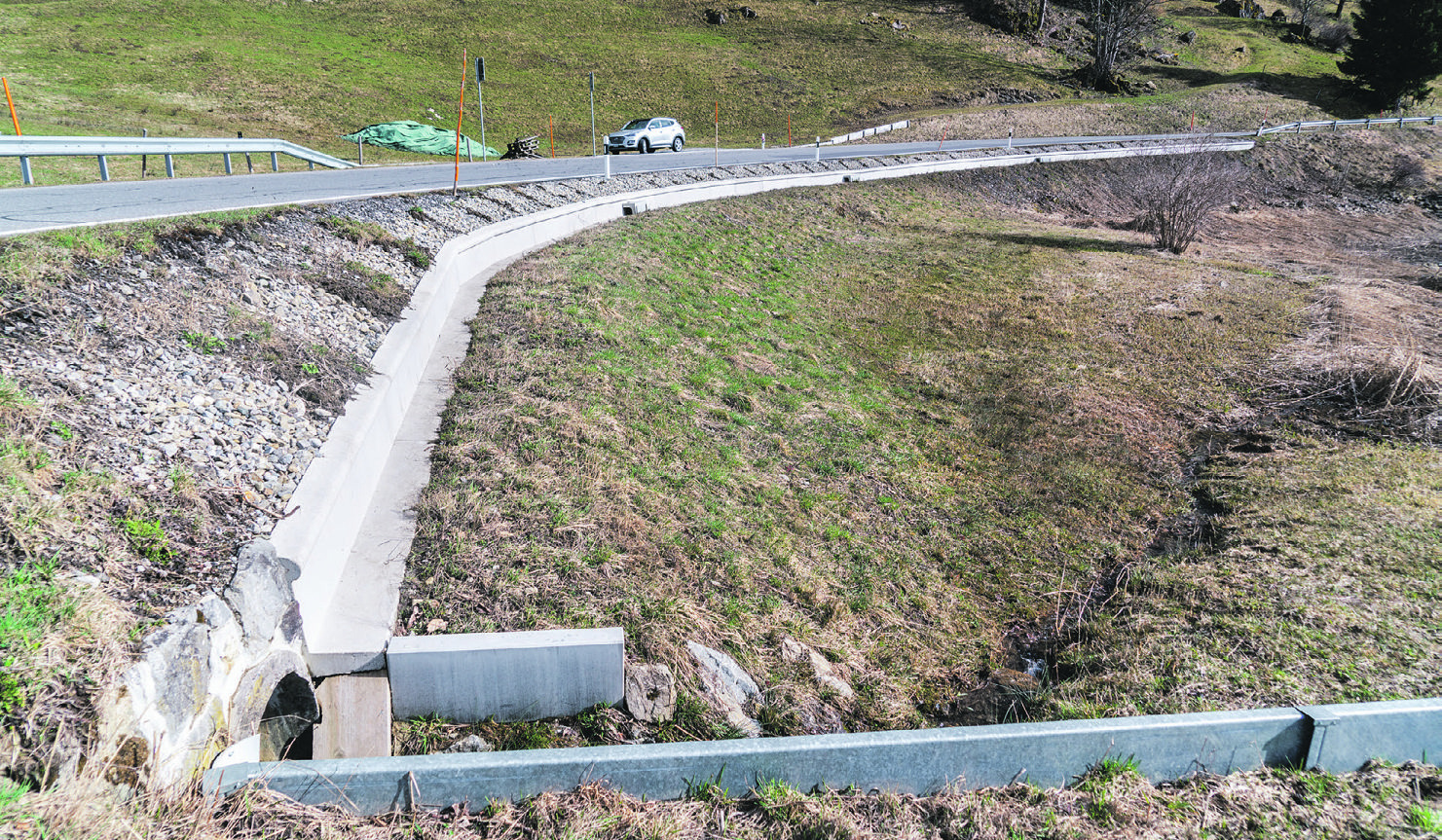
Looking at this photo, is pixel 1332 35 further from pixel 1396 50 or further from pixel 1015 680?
pixel 1015 680

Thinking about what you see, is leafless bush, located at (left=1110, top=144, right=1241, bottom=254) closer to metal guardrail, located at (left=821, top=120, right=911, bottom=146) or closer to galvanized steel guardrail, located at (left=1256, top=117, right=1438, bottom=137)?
metal guardrail, located at (left=821, top=120, right=911, bottom=146)

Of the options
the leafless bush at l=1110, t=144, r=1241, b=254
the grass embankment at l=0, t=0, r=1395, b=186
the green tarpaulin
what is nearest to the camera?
the leafless bush at l=1110, t=144, r=1241, b=254

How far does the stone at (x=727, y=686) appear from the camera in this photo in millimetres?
4633

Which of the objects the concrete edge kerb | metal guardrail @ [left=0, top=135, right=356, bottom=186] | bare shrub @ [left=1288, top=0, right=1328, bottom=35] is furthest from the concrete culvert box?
bare shrub @ [left=1288, top=0, right=1328, bottom=35]

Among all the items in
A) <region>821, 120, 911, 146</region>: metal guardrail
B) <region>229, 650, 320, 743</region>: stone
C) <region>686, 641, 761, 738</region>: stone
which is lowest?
<region>686, 641, 761, 738</region>: stone

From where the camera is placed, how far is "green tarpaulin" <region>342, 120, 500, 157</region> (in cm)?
2788

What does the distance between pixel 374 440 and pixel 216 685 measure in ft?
8.96

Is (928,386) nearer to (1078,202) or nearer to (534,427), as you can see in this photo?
(534,427)

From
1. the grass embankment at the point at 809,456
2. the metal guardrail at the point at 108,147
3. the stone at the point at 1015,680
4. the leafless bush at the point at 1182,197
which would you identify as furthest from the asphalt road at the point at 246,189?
the leafless bush at the point at 1182,197

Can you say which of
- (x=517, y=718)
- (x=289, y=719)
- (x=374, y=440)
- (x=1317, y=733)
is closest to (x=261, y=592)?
(x=289, y=719)

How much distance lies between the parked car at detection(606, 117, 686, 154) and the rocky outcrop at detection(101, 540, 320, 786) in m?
26.6

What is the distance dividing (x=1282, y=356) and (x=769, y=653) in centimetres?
1053

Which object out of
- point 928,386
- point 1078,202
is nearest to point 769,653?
point 928,386

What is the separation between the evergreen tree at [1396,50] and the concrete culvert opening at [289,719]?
6039 centimetres
